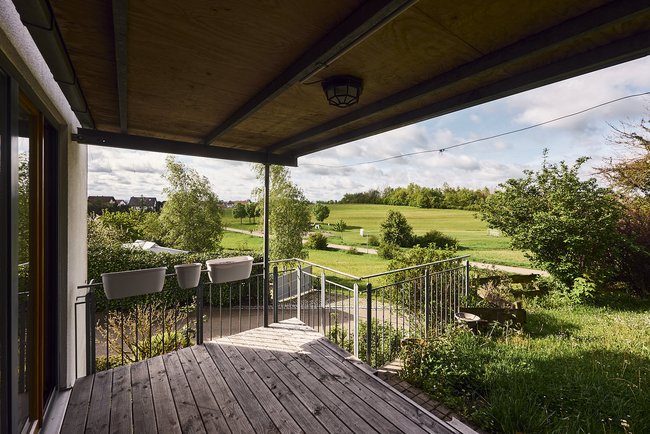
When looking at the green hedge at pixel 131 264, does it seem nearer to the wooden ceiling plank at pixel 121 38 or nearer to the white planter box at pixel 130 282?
the white planter box at pixel 130 282

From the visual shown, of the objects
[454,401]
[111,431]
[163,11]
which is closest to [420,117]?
[163,11]

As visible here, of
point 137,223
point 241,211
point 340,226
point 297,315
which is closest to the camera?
point 297,315

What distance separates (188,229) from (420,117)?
1048 cm

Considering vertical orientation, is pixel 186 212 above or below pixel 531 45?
Result: below

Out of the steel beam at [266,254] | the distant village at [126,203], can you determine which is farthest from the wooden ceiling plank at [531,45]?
the distant village at [126,203]

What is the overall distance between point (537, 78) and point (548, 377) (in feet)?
8.80

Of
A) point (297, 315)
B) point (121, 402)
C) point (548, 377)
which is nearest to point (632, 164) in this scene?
point (548, 377)

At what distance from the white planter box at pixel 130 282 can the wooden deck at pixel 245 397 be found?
650 mm

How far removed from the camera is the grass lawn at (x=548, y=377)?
225 cm

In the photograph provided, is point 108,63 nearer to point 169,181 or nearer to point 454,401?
point 454,401

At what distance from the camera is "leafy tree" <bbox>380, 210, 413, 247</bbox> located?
16641 millimetres

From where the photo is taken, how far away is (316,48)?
1400mm

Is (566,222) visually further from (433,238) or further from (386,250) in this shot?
(386,250)

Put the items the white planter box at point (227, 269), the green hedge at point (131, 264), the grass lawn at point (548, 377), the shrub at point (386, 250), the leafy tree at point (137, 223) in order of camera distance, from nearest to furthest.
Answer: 1. the grass lawn at point (548, 377)
2. the white planter box at point (227, 269)
3. the green hedge at point (131, 264)
4. the leafy tree at point (137, 223)
5. the shrub at point (386, 250)
